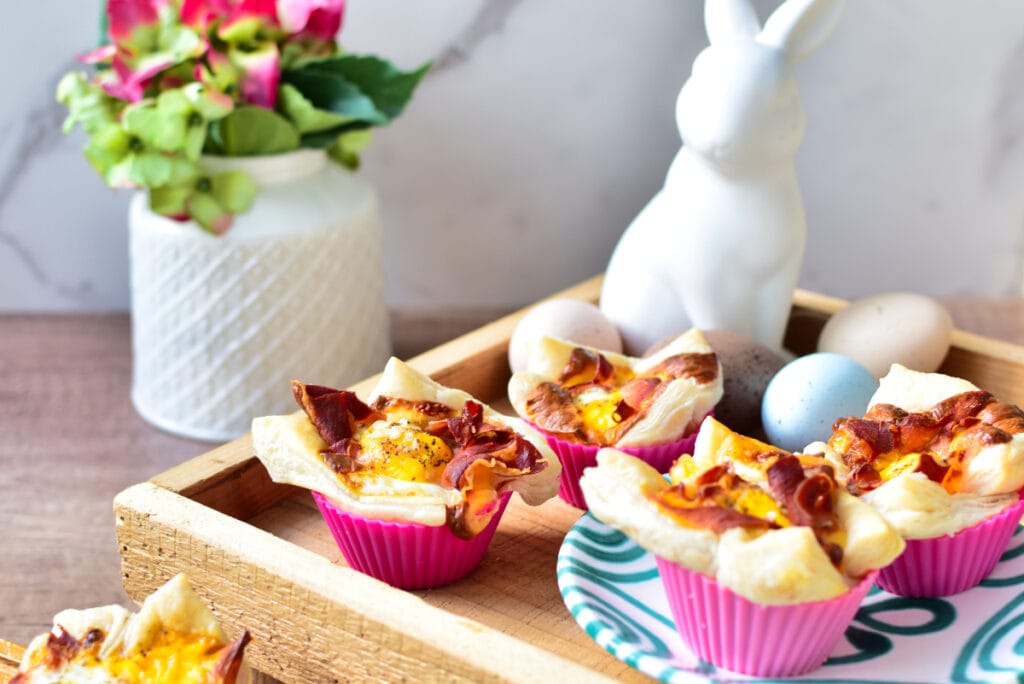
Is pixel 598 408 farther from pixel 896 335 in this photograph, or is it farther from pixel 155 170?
pixel 155 170

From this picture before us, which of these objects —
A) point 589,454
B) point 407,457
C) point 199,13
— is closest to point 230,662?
point 407,457

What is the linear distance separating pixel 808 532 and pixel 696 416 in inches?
8.1

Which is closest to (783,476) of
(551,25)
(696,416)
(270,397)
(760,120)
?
(696,416)

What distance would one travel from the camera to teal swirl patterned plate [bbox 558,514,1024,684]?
1.77ft

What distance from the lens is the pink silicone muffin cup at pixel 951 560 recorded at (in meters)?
0.58

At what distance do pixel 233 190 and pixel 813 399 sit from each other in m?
0.47

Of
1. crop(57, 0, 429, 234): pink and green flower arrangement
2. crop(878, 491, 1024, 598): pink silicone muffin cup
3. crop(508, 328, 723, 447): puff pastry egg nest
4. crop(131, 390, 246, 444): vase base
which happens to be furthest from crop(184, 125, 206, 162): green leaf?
crop(878, 491, 1024, 598): pink silicone muffin cup

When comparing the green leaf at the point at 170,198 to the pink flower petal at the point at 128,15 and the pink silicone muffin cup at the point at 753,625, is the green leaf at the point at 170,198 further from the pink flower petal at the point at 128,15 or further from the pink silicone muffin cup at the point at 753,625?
the pink silicone muffin cup at the point at 753,625

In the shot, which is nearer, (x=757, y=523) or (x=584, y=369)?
(x=757, y=523)

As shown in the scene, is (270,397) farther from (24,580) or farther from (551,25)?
(551,25)

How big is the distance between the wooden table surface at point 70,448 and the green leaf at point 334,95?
0.28 meters

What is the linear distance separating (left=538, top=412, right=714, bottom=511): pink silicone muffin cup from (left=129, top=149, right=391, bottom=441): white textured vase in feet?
1.21

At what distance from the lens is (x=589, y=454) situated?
2.22 feet

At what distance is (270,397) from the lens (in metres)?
1.02
